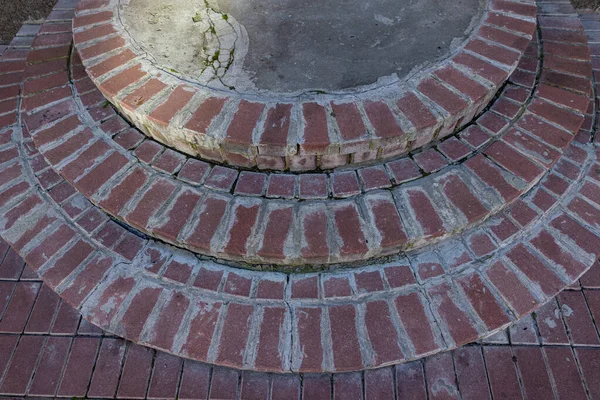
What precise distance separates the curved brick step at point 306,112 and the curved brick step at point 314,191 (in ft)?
0.21

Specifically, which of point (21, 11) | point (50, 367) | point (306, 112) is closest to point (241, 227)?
point (306, 112)

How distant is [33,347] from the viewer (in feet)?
4.56

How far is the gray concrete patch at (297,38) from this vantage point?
153 cm

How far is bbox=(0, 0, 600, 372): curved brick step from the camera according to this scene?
129 centimetres

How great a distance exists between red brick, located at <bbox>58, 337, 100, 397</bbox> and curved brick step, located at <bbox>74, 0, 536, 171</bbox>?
0.73 metres

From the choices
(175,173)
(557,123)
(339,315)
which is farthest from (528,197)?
(175,173)

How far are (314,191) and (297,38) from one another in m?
0.66

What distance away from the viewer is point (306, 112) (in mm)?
1427

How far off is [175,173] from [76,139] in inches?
17.3

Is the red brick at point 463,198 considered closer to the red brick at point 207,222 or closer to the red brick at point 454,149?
the red brick at point 454,149

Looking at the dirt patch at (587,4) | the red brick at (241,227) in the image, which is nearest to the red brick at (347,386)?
the red brick at (241,227)

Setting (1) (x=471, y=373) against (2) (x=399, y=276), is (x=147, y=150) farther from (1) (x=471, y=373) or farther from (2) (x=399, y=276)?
(1) (x=471, y=373)

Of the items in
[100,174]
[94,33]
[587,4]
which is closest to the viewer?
[100,174]

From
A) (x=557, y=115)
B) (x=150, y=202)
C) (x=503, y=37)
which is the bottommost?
(x=557, y=115)
